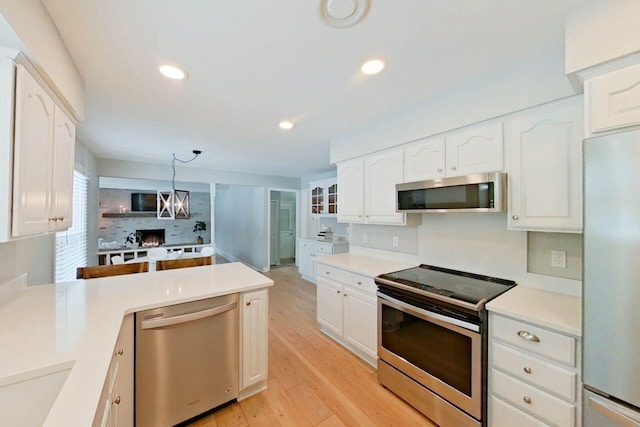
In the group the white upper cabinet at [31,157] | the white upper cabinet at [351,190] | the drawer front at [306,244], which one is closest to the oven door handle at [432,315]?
the white upper cabinet at [351,190]

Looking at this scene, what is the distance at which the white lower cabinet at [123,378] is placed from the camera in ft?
3.52

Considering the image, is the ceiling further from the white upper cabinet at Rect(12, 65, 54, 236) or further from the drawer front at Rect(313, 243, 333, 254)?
the drawer front at Rect(313, 243, 333, 254)

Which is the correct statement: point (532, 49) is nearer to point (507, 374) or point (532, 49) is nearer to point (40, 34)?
point (507, 374)

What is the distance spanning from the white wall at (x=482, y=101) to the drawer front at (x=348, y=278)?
1334 millimetres

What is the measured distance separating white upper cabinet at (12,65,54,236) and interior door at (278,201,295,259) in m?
5.98

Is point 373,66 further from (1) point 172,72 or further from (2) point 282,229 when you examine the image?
(2) point 282,229

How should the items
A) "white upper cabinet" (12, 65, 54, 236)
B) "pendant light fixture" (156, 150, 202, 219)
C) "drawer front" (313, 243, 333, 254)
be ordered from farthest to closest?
"drawer front" (313, 243, 333, 254) → "pendant light fixture" (156, 150, 202, 219) → "white upper cabinet" (12, 65, 54, 236)

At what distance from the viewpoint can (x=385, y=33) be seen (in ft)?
4.35

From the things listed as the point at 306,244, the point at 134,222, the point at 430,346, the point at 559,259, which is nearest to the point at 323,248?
the point at 306,244

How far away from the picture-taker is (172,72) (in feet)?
5.55

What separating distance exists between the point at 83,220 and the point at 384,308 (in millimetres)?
4107

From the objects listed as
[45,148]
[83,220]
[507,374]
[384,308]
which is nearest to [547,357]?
[507,374]

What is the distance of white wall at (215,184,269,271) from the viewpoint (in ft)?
19.9

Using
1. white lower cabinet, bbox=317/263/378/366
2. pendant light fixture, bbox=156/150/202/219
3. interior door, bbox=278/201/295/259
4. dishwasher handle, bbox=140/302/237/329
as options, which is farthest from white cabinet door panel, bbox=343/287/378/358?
interior door, bbox=278/201/295/259
